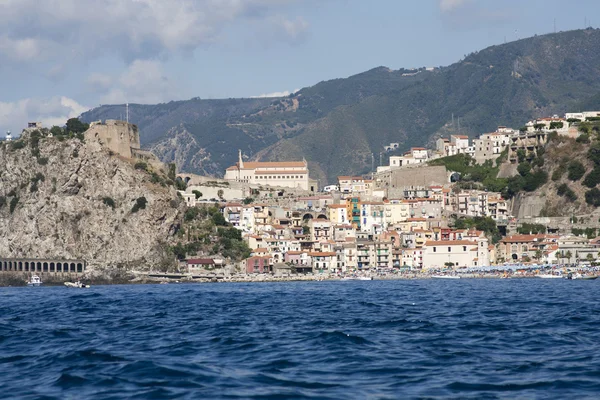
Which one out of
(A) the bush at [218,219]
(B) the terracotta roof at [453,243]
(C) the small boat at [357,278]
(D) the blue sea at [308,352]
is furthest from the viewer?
(A) the bush at [218,219]

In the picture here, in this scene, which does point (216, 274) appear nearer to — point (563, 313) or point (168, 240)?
point (168, 240)

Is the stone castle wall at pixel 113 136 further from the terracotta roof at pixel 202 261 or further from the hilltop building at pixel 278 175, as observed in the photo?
the hilltop building at pixel 278 175

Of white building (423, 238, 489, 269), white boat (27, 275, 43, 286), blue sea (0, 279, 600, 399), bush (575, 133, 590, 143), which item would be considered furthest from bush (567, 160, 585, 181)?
blue sea (0, 279, 600, 399)

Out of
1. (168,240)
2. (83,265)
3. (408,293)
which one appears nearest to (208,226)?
(168,240)

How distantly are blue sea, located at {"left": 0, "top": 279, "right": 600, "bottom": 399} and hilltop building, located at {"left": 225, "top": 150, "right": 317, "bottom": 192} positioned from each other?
115445mm

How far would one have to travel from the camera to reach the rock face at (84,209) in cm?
12825

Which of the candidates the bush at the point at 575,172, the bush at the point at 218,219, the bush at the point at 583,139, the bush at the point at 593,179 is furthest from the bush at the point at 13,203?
the bush at the point at 583,139

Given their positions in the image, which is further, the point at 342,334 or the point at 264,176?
the point at 264,176

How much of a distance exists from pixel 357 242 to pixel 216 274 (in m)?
19.0

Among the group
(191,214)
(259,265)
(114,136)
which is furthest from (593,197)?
(114,136)

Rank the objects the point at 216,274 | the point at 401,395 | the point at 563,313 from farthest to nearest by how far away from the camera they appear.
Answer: the point at 216,274 → the point at 563,313 → the point at 401,395

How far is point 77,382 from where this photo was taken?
29484mm

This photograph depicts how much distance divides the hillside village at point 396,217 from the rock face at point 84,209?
728cm

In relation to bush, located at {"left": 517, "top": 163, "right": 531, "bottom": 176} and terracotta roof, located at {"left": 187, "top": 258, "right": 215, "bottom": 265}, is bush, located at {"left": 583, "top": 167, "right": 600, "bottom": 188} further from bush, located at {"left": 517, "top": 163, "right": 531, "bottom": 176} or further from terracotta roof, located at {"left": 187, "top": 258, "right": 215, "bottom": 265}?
terracotta roof, located at {"left": 187, "top": 258, "right": 215, "bottom": 265}
